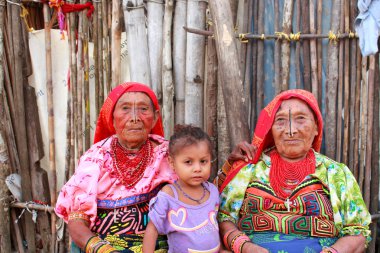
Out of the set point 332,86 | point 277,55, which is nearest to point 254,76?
point 277,55

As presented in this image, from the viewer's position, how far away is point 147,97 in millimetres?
3010

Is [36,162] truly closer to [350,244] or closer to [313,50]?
[313,50]

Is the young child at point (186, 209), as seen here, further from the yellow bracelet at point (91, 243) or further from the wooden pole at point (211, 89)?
the wooden pole at point (211, 89)

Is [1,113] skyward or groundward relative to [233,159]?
skyward

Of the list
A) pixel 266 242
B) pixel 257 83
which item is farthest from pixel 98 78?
pixel 266 242

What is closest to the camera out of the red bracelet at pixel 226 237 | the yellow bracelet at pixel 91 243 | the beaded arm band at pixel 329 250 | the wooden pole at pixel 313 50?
the beaded arm band at pixel 329 250

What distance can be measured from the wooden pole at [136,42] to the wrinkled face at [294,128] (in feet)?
4.36

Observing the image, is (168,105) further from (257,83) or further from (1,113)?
(1,113)

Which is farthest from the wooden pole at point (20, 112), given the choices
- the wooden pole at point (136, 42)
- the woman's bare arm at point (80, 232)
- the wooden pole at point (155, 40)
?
the woman's bare arm at point (80, 232)

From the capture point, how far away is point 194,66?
3668mm

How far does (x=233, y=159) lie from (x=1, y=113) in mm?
2211

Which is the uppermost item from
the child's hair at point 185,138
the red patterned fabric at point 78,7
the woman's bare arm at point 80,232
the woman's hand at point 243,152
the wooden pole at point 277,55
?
the red patterned fabric at point 78,7

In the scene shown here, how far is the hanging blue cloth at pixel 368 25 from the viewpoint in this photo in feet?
10.5

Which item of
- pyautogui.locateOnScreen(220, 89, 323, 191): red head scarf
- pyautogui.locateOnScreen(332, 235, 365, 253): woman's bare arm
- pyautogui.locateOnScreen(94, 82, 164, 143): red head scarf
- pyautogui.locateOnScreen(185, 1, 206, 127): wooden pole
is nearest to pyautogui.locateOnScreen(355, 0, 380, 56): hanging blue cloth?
pyautogui.locateOnScreen(220, 89, 323, 191): red head scarf
